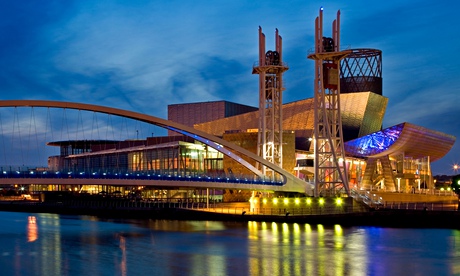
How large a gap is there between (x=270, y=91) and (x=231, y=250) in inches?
1296

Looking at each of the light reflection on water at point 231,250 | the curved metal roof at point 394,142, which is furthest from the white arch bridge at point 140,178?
the curved metal roof at point 394,142

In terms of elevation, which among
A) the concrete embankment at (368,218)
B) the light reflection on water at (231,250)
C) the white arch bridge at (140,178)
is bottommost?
the light reflection on water at (231,250)

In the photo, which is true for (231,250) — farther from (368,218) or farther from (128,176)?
(368,218)

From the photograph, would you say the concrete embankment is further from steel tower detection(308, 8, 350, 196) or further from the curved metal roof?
the curved metal roof

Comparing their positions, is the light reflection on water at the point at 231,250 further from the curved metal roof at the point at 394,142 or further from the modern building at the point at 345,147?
the curved metal roof at the point at 394,142

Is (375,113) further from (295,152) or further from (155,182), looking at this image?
(155,182)

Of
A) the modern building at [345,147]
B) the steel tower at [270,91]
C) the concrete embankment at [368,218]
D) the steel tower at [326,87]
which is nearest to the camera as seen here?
the concrete embankment at [368,218]

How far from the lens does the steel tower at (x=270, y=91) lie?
73.3m

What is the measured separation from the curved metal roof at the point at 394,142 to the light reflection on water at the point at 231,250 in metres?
32.8

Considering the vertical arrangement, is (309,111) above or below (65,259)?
above

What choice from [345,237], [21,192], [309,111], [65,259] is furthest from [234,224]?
[21,192]

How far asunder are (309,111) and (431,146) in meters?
→ 19.8

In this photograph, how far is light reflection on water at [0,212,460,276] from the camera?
38688 millimetres

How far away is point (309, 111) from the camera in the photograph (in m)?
100
